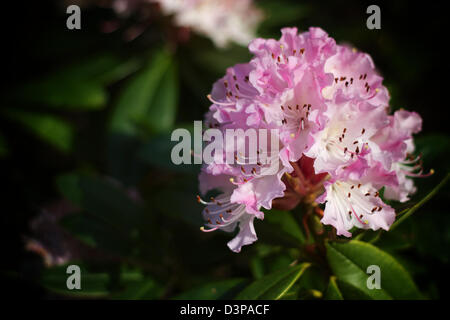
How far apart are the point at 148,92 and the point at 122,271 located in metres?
0.76

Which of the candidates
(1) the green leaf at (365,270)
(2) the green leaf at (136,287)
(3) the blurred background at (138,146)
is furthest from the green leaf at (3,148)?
(1) the green leaf at (365,270)

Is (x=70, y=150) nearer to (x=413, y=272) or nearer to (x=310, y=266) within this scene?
(x=310, y=266)

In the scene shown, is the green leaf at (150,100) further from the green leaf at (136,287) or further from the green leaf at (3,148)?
the green leaf at (136,287)

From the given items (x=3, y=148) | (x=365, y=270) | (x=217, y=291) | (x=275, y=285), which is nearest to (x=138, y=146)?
(x=3, y=148)

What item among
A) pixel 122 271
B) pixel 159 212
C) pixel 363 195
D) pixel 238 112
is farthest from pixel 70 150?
pixel 363 195

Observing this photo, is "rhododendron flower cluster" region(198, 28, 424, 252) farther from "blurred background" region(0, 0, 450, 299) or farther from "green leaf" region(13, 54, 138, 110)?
"green leaf" region(13, 54, 138, 110)

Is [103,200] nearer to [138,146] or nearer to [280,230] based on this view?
[138,146]

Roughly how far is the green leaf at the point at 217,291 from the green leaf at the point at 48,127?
933 millimetres

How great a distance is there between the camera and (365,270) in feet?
2.82

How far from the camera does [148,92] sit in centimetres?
170

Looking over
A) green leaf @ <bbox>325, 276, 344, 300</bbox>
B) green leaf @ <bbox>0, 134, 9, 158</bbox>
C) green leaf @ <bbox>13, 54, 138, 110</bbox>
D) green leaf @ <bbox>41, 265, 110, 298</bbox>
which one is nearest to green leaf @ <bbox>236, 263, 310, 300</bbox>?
green leaf @ <bbox>325, 276, 344, 300</bbox>

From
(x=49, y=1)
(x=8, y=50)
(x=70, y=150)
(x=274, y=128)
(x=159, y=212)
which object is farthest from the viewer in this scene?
(x=49, y=1)

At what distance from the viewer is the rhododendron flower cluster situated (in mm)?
804
